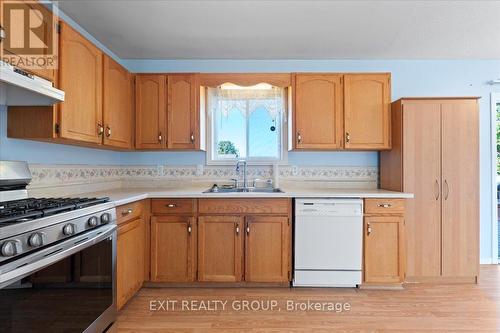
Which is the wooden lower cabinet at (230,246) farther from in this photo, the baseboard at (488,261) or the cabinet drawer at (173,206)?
the baseboard at (488,261)

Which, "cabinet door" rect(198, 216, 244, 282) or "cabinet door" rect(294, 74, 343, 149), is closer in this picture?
"cabinet door" rect(198, 216, 244, 282)

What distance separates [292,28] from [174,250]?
7.58ft

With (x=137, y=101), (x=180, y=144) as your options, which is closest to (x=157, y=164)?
(x=180, y=144)

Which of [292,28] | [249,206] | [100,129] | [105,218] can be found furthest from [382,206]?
[100,129]

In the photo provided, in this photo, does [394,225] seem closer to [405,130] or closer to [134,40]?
[405,130]

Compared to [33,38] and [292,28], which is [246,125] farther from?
[33,38]

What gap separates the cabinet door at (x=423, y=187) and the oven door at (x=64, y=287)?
2617 millimetres

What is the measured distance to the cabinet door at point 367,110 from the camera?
2.96m

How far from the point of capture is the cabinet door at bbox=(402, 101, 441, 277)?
275cm

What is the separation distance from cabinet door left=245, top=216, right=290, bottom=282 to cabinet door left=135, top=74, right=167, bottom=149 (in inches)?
51.1

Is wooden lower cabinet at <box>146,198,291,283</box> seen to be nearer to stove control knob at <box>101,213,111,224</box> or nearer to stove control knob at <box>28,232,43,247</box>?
stove control knob at <box>101,213,111,224</box>

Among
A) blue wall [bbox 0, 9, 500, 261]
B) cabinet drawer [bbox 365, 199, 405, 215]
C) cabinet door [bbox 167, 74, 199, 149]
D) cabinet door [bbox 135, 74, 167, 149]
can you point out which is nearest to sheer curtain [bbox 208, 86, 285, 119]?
blue wall [bbox 0, 9, 500, 261]

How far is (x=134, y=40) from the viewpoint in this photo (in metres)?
2.82

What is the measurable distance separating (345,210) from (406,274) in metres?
0.90
